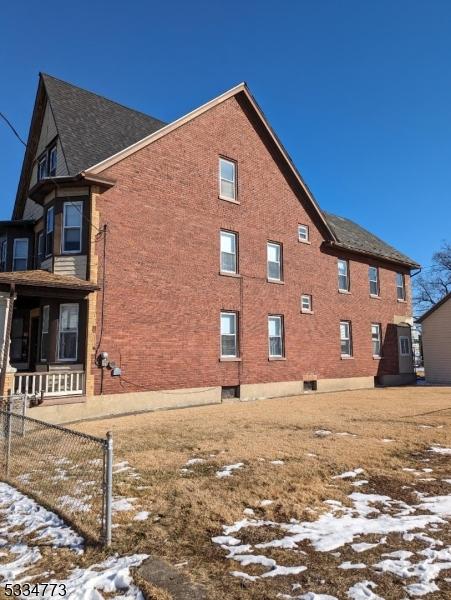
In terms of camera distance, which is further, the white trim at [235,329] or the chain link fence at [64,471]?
the white trim at [235,329]

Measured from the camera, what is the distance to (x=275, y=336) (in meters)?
20.5

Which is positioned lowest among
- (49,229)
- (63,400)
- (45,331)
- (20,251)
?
(63,400)

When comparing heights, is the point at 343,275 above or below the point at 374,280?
below

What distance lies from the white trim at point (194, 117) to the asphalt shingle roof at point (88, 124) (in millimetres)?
835

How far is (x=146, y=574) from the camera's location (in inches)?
161

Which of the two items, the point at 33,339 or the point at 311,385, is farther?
the point at 311,385

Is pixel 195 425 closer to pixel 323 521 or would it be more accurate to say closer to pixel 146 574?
pixel 323 521

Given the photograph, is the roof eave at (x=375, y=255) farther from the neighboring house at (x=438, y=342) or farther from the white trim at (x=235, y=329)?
the white trim at (x=235, y=329)

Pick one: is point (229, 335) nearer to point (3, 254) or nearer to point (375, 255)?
point (3, 254)

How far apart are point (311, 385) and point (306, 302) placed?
4006 millimetres

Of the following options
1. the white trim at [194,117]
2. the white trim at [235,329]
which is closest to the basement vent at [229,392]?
the white trim at [235,329]

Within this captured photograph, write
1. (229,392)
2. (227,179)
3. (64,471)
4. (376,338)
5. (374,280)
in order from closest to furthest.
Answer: (64,471) < (229,392) < (227,179) < (376,338) < (374,280)

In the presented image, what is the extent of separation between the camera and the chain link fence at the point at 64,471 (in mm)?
5055

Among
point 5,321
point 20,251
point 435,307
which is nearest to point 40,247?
point 20,251
